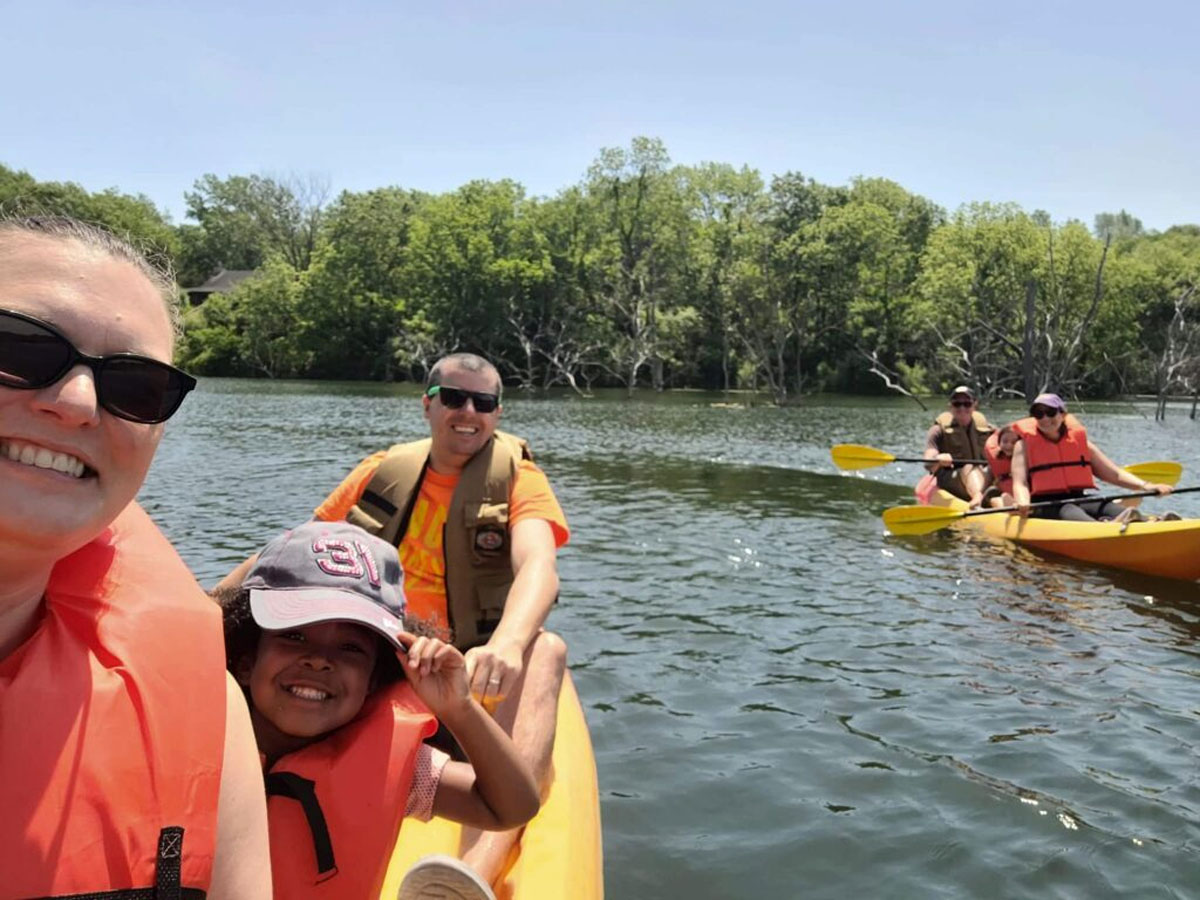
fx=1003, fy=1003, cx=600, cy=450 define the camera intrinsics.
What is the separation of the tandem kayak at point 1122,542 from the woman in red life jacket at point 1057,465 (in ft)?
0.97

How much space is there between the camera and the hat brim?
1.96 m

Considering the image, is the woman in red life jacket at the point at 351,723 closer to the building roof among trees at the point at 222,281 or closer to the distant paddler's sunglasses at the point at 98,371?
the distant paddler's sunglasses at the point at 98,371

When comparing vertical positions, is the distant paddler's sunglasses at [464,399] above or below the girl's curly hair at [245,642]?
above

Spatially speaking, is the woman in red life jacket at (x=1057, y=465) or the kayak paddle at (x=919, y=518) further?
the kayak paddle at (x=919, y=518)

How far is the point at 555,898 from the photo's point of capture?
108 inches

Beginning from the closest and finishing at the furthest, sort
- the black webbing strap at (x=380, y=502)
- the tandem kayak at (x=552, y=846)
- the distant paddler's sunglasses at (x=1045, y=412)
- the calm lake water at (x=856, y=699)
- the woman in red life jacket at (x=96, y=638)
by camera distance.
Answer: the woman in red life jacket at (x=96, y=638), the tandem kayak at (x=552, y=846), the black webbing strap at (x=380, y=502), the calm lake water at (x=856, y=699), the distant paddler's sunglasses at (x=1045, y=412)

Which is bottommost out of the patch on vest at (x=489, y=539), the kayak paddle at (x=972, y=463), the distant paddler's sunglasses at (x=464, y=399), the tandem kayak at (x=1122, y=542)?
the tandem kayak at (x=1122, y=542)

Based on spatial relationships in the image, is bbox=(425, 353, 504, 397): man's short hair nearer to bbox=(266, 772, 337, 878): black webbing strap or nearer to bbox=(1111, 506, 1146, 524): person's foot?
bbox=(266, 772, 337, 878): black webbing strap

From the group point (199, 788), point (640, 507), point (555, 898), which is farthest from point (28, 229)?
point (640, 507)

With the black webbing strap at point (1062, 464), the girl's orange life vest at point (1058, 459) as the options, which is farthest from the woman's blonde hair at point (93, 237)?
the black webbing strap at point (1062, 464)

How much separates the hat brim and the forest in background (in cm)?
3759

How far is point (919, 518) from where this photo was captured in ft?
33.8

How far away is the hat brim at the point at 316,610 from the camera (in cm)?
196

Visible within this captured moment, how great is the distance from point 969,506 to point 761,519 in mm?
2418
